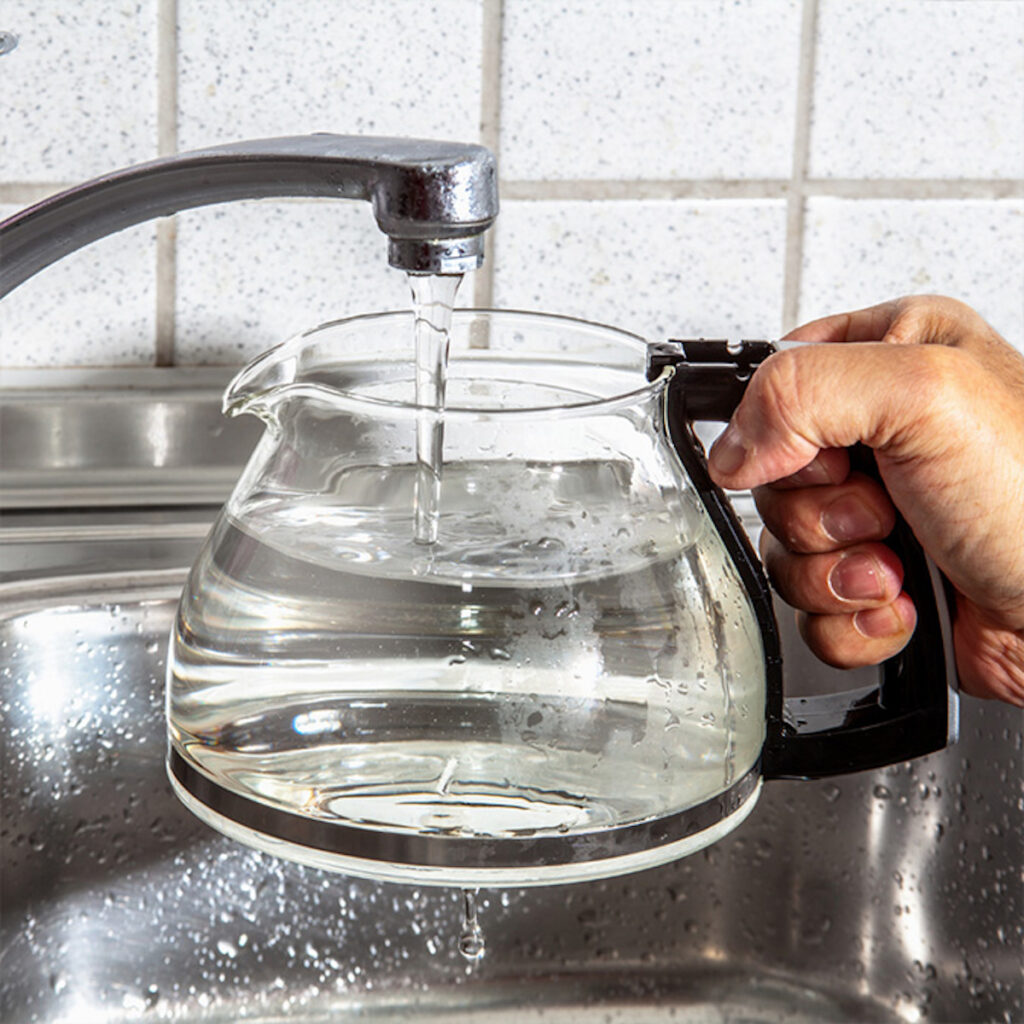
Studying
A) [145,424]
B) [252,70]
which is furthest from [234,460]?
[252,70]

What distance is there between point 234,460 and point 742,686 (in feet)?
0.93

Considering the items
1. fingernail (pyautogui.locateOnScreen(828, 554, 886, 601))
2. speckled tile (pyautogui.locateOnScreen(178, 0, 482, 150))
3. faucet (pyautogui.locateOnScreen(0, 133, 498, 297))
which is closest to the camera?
faucet (pyautogui.locateOnScreen(0, 133, 498, 297))

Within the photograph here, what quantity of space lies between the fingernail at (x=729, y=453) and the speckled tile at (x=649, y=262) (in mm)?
195

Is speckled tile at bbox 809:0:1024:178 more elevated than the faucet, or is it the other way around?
speckled tile at bbox 809:0:1024:178

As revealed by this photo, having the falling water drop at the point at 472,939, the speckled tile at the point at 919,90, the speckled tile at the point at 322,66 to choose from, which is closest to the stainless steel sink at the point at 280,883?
the falling water drop at the point at 472,939

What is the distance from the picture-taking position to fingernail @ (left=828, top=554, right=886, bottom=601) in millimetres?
444

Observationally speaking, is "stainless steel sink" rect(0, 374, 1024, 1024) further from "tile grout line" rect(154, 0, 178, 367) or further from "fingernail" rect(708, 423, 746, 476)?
"fingernail" rect(708, 423, 746, 476)

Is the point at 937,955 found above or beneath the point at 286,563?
beneath

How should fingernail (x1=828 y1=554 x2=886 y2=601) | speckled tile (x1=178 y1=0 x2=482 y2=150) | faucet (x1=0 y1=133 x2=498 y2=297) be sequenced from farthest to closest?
speckled tile (x1=178 y1=0 x2=482 y2=150), fingernail (x1=828 y1=554 x2=886 y2=601), faucet (x1=0 y1=133 x2=498 y2=297)

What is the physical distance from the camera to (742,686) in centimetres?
37

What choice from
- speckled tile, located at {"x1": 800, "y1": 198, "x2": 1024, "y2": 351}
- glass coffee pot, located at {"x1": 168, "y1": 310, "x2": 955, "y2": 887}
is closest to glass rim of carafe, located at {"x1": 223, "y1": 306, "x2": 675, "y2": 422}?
glass coffee pot, located at {"x1": 168, "y1": 310, "x2": 955, "y2": 887}

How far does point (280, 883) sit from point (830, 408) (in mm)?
292

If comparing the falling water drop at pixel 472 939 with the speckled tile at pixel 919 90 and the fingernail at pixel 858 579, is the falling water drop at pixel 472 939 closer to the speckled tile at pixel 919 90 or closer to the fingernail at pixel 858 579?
the fingernail at pixel 858 579

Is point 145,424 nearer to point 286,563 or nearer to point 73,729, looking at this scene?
point 73,729
